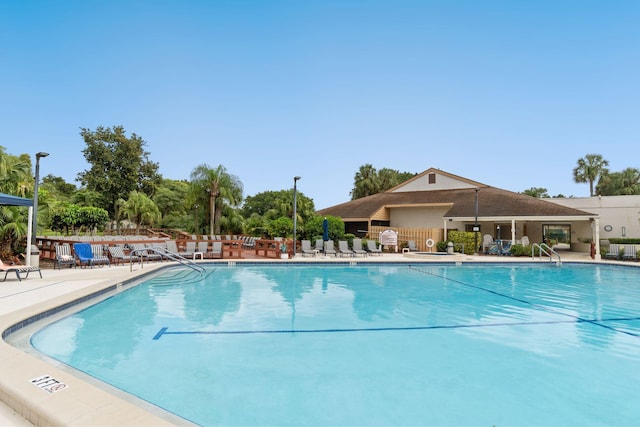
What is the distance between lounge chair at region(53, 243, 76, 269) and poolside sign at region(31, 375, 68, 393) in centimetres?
1179

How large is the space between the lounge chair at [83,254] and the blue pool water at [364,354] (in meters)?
4.30

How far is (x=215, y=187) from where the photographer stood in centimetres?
2673

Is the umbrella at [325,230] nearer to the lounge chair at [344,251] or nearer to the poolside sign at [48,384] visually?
the lounge chair at [344,251]

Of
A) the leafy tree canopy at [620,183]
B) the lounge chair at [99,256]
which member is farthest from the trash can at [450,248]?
the leafy tree canopy at [620,183]

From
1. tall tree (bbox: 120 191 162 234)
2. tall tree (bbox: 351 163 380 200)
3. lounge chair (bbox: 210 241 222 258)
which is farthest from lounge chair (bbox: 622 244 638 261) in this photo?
tall tree (bbox: 120 191 162 234)

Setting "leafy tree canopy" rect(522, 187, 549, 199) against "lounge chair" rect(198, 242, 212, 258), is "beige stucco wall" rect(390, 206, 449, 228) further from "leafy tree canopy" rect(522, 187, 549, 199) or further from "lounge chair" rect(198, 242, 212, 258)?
"leafy tree canopy" rect(522, 187, 549, 199)

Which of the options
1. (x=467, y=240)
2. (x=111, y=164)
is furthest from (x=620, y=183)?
(x=111, y=164)

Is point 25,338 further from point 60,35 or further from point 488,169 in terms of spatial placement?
point 488,169

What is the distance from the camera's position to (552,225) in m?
30.4

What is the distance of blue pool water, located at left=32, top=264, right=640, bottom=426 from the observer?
4355mm

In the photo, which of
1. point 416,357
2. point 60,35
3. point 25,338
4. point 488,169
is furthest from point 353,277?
point 488,169

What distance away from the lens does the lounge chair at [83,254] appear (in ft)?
45.5

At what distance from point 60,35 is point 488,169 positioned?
120 ft

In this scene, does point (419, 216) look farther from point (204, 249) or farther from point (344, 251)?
point (204, 249)
